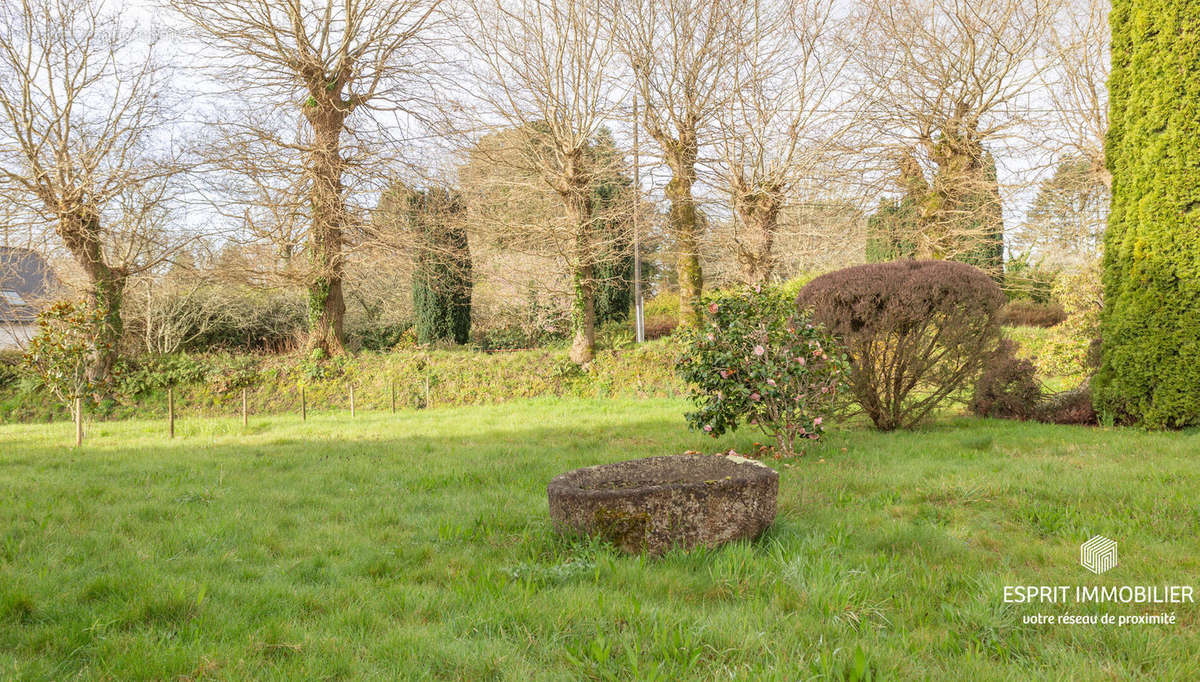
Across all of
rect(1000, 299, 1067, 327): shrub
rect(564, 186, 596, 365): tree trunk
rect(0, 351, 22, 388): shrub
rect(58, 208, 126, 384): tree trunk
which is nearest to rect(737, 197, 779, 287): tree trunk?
rect(564, 186, 596, 365): tree trunk

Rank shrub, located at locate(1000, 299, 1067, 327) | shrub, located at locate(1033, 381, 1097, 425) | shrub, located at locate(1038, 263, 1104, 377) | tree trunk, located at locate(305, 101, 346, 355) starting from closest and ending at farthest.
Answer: shrub, located at locate(1033, 381, 1097, 425) → shrub, located at locate(1038, 263, 1104, 377) → tree trunk, located at locate(305, 101, 346, 355) → shrub, located at locate(1000, 299, 1067, 327)

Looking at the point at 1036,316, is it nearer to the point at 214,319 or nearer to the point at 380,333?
the point at 380,333

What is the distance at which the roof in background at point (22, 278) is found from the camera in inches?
580

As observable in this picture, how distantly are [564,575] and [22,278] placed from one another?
62.1 feet

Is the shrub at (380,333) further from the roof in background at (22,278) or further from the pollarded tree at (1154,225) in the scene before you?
the pollarded tree at (1154,225)

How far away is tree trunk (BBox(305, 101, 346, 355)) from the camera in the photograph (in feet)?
46.6

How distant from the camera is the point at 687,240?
1462cm

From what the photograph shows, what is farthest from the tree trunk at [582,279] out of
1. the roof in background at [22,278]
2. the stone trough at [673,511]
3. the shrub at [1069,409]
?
the roof in background at [22,278]

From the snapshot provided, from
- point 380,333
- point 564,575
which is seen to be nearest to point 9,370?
point 380,333

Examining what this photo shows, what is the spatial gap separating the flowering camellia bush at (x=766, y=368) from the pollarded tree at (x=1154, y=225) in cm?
384

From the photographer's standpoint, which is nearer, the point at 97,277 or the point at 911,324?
Answer: the point at 911,324

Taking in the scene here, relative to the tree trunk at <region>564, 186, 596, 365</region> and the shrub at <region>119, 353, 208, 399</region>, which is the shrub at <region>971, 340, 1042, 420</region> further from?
the shrub at <region>119, 353, 208, 399</region>

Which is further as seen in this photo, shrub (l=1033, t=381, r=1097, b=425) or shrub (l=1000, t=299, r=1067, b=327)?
shrub (l=1000, t=299, r=1067, b=327)

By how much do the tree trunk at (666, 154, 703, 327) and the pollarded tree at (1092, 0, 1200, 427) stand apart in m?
7.75
